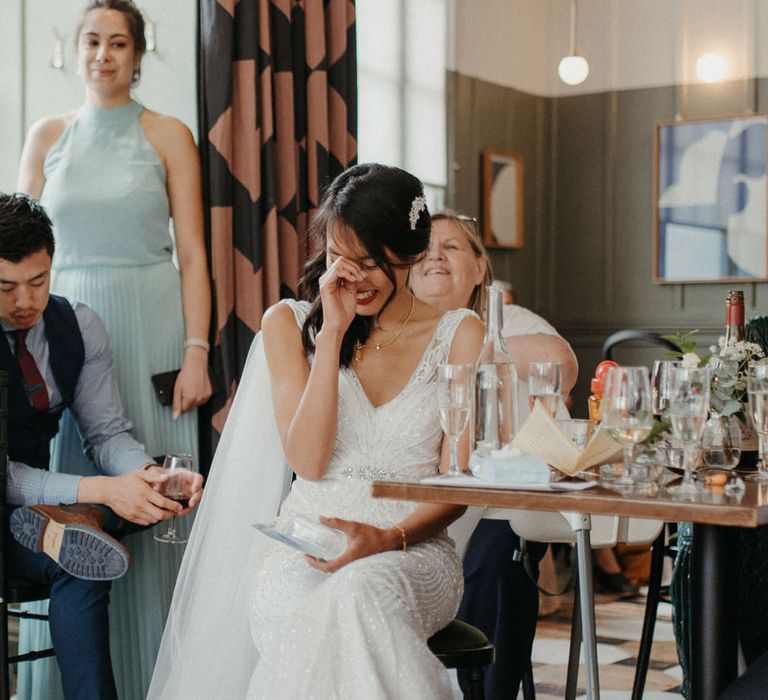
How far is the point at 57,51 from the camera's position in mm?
3717

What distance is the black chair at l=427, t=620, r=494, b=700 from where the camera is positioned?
203 centimetres

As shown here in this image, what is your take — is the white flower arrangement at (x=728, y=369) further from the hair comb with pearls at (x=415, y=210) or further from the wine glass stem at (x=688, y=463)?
the hair comb with pearls at (x=415, y=210)

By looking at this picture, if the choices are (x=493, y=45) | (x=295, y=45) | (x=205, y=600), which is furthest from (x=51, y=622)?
(x=493, y=45)

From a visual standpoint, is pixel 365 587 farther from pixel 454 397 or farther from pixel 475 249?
pixel 475 249

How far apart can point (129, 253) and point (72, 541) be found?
40.5 inches

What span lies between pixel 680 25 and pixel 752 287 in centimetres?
158

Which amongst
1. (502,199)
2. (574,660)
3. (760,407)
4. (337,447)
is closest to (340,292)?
(337,447)

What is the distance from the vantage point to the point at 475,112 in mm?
6449

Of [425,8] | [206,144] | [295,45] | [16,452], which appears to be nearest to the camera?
[16,452]

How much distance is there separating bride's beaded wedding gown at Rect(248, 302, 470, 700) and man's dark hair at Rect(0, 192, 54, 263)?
0.59 m

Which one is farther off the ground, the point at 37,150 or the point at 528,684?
the point at 37,150

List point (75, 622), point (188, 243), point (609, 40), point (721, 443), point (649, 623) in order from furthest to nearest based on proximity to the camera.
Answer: point (609, 40) < point (188, 243) < point (649, 623) < point (75, 622) < point (721, 443)

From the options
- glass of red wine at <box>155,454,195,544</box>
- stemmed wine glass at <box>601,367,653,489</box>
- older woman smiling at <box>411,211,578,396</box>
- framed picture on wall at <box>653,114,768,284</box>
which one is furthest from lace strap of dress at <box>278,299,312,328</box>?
framed picture on wall at <box>653,114,768,284</box>

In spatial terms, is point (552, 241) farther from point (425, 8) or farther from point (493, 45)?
point (425, 8)
